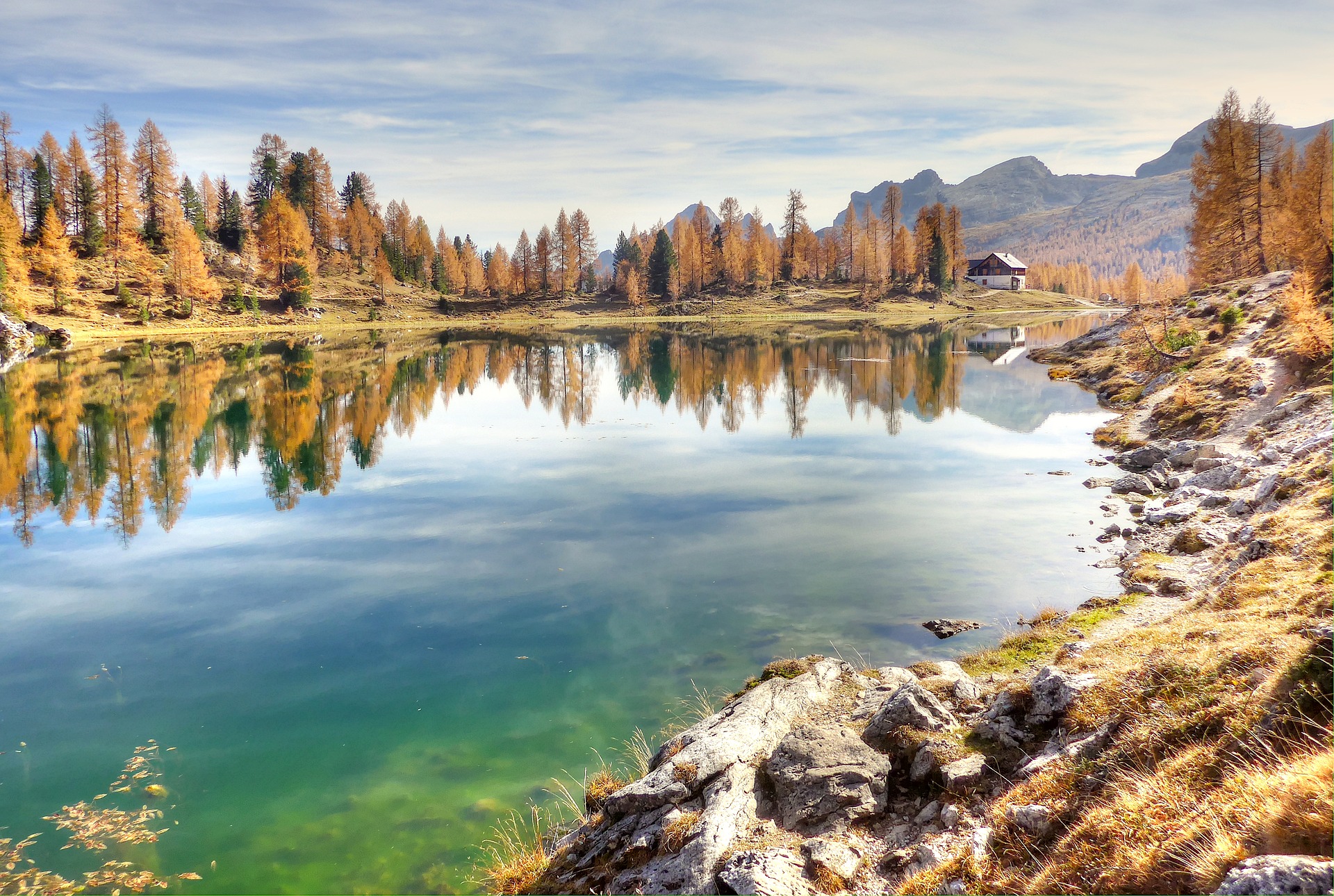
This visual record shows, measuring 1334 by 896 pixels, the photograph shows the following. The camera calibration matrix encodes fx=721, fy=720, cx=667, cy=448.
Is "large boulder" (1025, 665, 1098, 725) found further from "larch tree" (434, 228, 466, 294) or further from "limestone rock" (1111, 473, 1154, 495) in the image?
"larch tree" (434, 228, 466, 294)

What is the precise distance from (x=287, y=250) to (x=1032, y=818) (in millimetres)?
139214

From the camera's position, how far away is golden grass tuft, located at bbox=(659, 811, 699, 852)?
848 cm

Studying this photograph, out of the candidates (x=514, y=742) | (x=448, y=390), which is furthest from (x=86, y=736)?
(x=448, y=390)

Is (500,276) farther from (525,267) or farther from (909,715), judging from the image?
(909,715)

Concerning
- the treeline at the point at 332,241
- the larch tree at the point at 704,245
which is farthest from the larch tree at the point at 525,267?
the larch tree at the point at 704,245

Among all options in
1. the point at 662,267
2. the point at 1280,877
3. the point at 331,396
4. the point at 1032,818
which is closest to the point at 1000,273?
the point at 662,267

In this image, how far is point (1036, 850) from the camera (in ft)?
22.9

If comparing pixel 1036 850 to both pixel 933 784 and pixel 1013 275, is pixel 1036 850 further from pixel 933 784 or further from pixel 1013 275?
pixel 1013 275

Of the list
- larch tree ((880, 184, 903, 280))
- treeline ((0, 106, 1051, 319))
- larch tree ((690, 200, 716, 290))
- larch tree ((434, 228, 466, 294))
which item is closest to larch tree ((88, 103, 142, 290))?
treeline ((0, 106, 1051, 319))

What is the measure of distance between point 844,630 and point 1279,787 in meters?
10.1

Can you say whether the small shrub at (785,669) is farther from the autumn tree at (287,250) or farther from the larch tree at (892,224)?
the larch tree at (892,224)

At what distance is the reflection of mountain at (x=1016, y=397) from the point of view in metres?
41.0

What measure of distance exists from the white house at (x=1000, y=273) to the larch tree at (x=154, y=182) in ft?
564

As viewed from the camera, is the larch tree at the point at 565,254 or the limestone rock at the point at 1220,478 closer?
the limestone rock at the point at 1220,478
